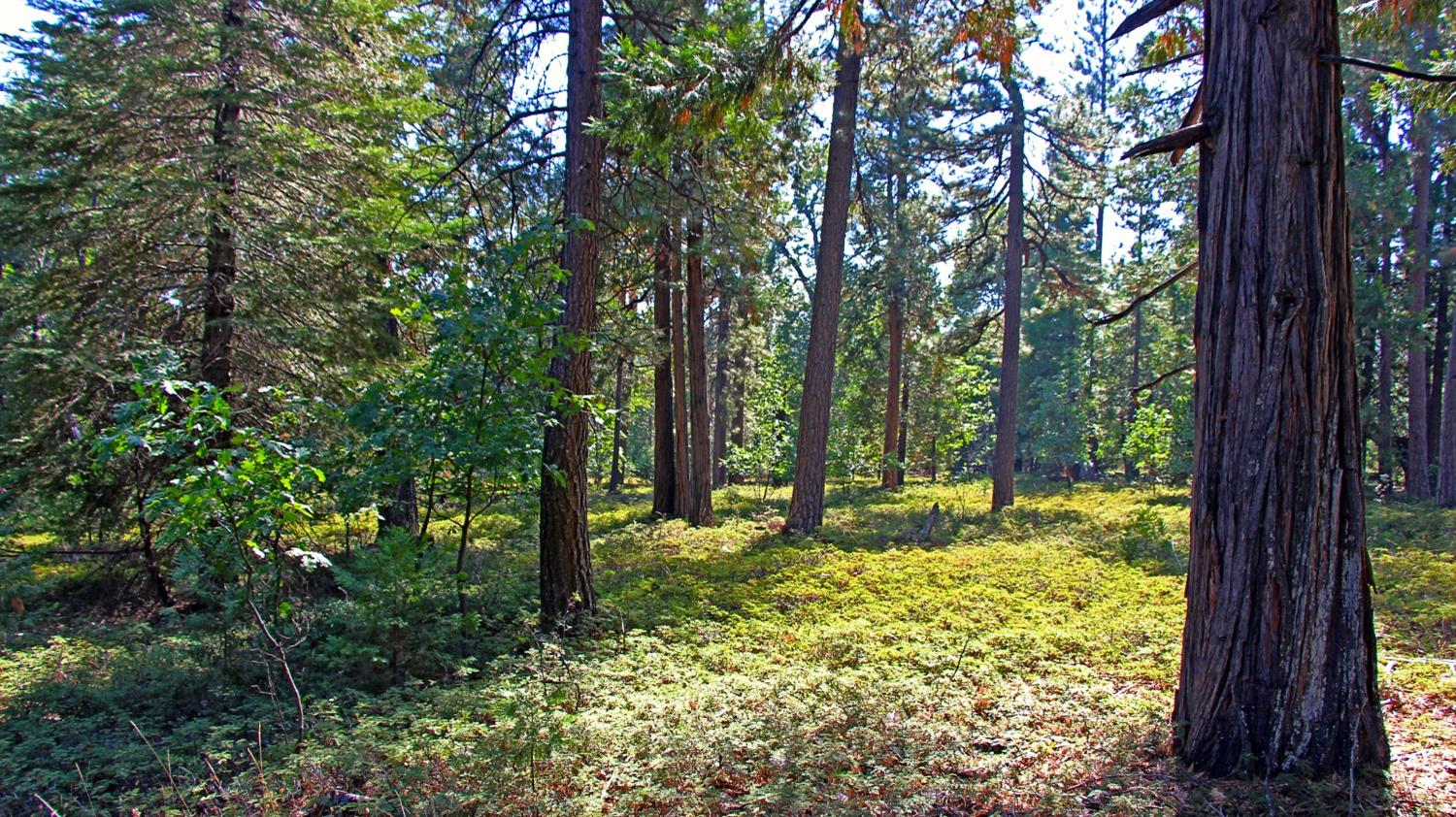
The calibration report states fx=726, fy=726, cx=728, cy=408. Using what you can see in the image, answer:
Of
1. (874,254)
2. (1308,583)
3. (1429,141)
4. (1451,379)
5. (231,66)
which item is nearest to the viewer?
(1308,583)

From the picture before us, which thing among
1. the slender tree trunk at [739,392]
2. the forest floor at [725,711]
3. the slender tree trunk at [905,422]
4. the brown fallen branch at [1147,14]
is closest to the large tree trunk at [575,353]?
the forest floor at [725,711]

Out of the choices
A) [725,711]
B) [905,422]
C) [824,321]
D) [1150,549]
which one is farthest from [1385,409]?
[725,711]

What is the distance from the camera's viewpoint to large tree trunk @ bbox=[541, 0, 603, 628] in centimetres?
655

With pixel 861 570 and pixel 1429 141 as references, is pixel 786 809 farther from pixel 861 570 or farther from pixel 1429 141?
pixel 1429 141

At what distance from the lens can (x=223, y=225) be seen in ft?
24.1

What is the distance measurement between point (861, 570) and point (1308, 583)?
6.24 m

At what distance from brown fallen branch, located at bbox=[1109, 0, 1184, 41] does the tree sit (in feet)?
1.00

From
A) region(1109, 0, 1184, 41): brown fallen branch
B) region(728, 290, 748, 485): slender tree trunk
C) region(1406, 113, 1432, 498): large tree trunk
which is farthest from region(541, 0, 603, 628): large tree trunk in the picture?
region(1406, 113, 1432, 498): large tree trunk

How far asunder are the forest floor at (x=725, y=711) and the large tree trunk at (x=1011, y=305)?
24.5ft

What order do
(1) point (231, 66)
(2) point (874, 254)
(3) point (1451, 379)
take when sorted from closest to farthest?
(1) point (231, 66)
(3) point (1451, 379)
(2) point (874, 254)

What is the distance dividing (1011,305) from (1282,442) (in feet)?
45.5

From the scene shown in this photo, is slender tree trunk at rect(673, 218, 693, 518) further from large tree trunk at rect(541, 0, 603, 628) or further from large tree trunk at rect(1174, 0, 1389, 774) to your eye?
large tree trunk at rect(1174, 0, 1389, 774)

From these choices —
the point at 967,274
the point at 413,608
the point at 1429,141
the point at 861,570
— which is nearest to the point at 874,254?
the point at 967,274

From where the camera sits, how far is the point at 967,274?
737 inches
